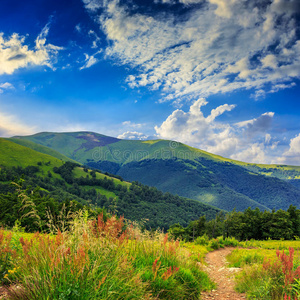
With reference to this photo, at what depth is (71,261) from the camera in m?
3.84

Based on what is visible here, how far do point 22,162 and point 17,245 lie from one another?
216 m

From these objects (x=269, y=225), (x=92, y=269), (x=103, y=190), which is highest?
(x=92, y=269)

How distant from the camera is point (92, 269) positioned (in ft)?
12.6

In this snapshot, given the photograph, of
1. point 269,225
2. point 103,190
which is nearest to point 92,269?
point 269,225

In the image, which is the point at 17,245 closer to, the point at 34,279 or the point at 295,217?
the point at 34,279

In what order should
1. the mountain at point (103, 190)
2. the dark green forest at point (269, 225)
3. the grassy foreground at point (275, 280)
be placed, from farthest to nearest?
1. the mountain at point (103, 190)
2. the dark green forest at point (269, 225)
3. the grassy foreground at point (275, 280)

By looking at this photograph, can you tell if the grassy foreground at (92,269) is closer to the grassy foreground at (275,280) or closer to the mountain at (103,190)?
the grassy foreground at (275,280)

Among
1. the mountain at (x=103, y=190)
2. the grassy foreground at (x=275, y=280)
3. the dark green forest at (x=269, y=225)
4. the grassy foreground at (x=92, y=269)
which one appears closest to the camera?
the grassy foreground at (x=92, y=269)

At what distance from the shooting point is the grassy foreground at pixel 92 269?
136 inches

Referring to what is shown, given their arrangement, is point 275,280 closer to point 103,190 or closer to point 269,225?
point 269,225

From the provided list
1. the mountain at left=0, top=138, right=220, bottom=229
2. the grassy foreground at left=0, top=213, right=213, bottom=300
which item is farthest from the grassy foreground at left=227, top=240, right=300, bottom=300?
the mountain at left=0, top=138, right=220, bottom=229

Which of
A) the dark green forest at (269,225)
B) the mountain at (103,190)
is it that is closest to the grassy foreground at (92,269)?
the dark green forest at (269,225)

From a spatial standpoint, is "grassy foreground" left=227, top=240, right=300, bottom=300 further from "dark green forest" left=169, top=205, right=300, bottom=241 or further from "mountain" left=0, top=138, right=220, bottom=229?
"mountain" left=0, top=138, right=220, bottom=229

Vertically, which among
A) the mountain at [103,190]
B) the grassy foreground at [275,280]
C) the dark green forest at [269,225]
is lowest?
the mountain at [103,190]
